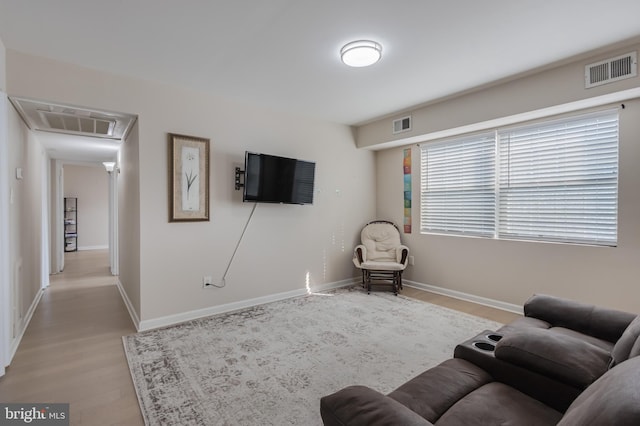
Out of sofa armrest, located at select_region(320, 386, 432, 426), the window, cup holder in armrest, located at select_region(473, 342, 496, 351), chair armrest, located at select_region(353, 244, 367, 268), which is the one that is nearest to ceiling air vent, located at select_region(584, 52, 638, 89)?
the window

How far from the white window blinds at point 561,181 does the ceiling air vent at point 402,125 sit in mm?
1187

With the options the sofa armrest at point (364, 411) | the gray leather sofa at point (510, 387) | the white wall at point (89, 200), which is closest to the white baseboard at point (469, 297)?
the gray leather sofa at point (510, 387)

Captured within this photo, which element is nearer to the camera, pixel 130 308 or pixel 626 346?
pixel 626 346

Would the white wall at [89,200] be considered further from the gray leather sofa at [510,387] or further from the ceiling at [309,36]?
the gray leather sofa at [510,387]

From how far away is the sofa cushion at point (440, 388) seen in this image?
1359 millimetres

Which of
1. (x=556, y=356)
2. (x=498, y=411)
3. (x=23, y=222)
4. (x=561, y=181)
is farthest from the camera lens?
(x=561, y=181)

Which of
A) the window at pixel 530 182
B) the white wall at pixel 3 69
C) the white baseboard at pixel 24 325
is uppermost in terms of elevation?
the white wall at pixel 3 69

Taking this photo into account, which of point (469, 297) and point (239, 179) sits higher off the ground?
point (239, 179)

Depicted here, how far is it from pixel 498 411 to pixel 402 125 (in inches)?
155

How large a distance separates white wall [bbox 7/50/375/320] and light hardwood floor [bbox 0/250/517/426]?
611 mm

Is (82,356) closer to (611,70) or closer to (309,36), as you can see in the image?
(309,36)

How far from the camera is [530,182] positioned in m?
3.80

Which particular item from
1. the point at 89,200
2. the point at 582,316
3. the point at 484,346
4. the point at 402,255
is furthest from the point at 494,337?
the point at 89,200

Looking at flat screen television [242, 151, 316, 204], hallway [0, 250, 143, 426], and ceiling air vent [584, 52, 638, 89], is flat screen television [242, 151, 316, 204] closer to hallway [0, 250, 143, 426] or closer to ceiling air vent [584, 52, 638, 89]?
hallway [0, 250, 143, 426]
